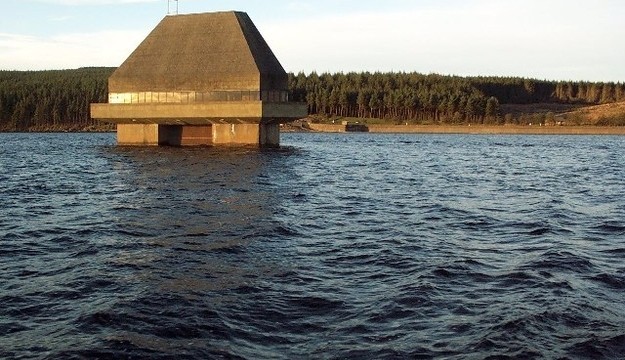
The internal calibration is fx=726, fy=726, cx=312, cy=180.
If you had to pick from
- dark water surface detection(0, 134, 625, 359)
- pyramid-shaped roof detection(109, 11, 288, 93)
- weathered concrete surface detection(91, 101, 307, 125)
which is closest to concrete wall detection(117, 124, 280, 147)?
weathered concrete surface detection(91, 101, 307, 125)

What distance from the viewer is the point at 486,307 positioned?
11.4 metres

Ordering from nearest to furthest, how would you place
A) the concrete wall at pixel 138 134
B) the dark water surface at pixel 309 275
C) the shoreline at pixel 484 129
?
the dark water surface at pixel 309 275
the concrete wall at pixel 138 134
the shoreline at pixel 484 129

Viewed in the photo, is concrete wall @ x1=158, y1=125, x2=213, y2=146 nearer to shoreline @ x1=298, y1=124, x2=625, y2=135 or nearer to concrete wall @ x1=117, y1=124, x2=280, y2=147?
concrete wall @ x1=117, y1=124, x2=280, y2=147

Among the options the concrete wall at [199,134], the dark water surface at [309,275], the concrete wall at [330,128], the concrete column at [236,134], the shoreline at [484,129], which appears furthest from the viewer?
the concrete wall at [330,128]

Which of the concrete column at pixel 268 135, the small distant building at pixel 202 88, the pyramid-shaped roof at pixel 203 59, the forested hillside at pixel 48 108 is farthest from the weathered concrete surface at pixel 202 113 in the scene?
the forested hillside at pixel 48 108

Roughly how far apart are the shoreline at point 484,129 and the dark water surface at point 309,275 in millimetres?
135713

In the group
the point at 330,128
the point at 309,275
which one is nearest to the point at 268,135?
the point at 309,275

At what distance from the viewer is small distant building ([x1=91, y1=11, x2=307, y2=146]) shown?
63688 mm

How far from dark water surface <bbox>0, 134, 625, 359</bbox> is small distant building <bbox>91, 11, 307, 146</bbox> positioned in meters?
36.1

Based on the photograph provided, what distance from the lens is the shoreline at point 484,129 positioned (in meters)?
156

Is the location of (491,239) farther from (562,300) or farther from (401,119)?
(401,119)

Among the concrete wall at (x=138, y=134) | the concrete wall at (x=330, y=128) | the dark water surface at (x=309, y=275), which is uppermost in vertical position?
the dark water surface at (x=309, y=275)

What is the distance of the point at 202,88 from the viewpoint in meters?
65.3

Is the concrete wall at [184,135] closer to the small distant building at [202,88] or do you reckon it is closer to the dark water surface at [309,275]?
the small distant building at [202,88]
